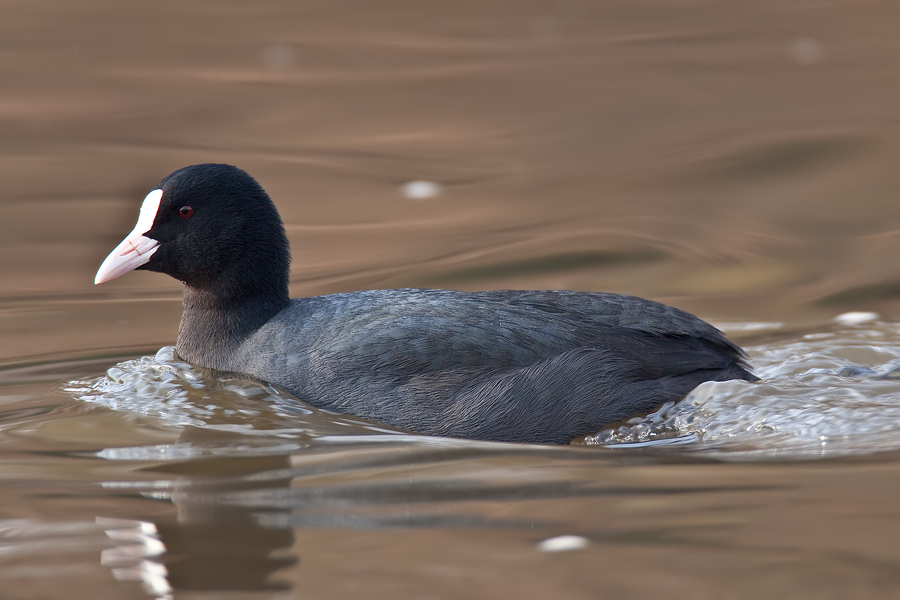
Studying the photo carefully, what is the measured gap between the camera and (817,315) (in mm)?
5477

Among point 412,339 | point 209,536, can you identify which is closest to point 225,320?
point 412,339

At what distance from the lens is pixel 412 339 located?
12.5 feet

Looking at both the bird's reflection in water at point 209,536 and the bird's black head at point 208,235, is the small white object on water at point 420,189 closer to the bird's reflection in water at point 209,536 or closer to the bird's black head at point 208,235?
the bird's black head at point 208,235

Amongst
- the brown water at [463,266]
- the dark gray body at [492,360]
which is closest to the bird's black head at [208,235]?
the dark gray body at [492,360]

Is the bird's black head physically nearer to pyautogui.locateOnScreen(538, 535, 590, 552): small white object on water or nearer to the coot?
the coot

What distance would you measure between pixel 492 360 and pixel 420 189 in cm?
324

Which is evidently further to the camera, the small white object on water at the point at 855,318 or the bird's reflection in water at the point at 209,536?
the small white object on water at the point at 855,318

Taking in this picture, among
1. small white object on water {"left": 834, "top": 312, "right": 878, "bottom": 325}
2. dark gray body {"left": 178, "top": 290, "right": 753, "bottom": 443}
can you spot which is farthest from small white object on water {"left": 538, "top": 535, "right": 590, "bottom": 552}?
small white object on water {"left": 834, "top": 312, "right": 878, "bottom": 325}

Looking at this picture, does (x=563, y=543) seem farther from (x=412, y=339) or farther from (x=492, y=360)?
(x=412, y=339)

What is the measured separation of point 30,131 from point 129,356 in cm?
265

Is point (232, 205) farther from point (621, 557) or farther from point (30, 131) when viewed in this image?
point (30, 131)

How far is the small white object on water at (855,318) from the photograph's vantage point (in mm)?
5301

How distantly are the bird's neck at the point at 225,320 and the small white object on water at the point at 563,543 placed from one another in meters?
1.89

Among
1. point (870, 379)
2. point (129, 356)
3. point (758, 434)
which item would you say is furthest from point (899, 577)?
point (129, 356)
